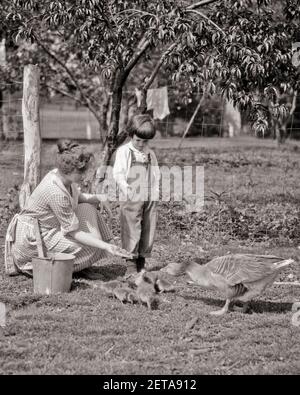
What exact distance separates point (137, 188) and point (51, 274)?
1276mm

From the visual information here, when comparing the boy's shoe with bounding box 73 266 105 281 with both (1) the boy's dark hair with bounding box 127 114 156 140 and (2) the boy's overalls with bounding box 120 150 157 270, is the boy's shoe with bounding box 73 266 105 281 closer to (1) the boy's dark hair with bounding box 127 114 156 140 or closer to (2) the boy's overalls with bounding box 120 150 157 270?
(2) the boy's overalls with bounding box 120 150 157 270

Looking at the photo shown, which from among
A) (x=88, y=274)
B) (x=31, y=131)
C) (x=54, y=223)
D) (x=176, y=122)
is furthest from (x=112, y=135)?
(x=176, y=122)

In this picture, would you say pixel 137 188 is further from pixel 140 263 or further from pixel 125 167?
pixel 140 263

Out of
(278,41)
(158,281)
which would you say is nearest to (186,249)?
(158,281)

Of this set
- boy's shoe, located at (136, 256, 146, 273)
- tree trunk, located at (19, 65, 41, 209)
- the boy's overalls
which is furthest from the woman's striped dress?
tree trunk, located at (19, 65, 41, 209)

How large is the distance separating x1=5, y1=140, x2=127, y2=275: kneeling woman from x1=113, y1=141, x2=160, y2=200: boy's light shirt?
292 mm

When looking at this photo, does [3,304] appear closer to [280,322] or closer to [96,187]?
[280,322]

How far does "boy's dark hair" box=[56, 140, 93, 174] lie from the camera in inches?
242

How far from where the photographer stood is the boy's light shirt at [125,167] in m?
6.59

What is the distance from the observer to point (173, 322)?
542cm

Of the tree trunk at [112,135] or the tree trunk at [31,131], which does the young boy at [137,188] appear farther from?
the tree trunk at [112,135]

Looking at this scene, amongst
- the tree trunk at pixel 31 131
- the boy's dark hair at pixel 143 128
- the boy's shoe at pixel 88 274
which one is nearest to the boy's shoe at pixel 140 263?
the boy's shoe at pixel 88 274

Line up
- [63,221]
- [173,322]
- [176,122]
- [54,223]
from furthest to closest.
Result: [176,122] → [54,223] → [63,221] → [173,322]

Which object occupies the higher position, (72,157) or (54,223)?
(72,157)
